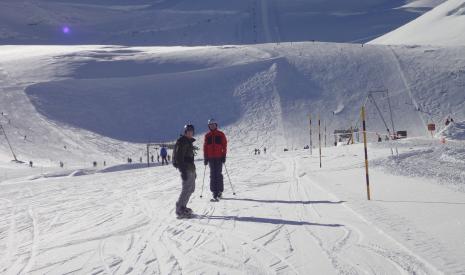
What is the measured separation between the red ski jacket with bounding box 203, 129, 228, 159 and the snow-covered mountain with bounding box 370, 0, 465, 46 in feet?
233

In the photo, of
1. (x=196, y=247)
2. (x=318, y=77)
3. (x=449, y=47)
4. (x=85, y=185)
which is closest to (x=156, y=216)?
(x=196, y=247)

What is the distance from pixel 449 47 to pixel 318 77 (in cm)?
1602

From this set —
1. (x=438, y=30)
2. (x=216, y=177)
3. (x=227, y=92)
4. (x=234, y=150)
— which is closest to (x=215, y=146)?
(x=216, y=177)

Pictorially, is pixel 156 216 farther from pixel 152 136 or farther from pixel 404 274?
pixel 152 136

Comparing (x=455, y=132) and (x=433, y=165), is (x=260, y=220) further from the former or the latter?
(x=455, y=132)

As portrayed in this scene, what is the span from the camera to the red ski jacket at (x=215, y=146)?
41.9 ft

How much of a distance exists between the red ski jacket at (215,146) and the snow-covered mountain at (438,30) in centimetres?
7089

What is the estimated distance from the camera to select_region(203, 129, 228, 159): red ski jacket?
12766mm

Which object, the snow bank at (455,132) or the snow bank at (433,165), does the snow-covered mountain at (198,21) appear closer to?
the snow bank at (455,132)

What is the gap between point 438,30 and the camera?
9350 cm

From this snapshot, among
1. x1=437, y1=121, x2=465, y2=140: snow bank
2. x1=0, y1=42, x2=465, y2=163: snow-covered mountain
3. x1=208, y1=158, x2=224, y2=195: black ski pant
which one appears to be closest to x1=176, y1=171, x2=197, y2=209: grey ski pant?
x1=208, y1=158, x2=224, y2=195: black ski pant

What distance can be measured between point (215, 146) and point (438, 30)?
88.5 m

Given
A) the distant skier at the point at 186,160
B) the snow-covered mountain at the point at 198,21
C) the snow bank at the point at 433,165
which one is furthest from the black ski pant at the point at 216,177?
the snow-covered mountain at the point at 198,21

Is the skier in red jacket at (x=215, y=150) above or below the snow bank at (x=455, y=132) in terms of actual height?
below
